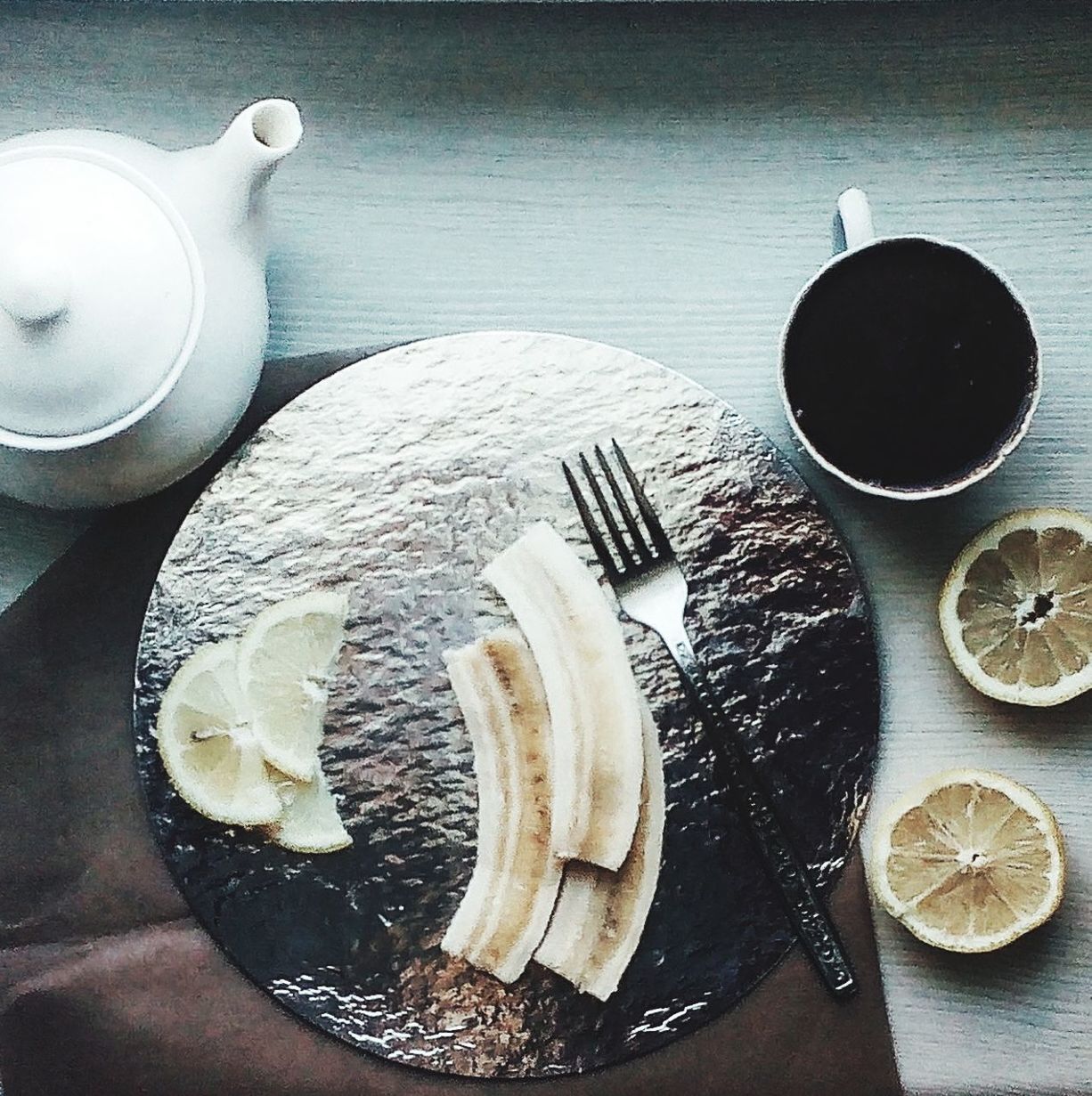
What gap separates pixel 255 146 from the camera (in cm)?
68

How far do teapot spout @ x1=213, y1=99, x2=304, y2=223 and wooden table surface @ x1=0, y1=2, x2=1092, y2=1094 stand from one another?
14cm

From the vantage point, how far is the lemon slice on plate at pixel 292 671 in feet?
2.56

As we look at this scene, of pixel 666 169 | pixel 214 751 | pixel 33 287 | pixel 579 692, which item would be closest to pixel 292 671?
pixel 214 751

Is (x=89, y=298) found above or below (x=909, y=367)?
above

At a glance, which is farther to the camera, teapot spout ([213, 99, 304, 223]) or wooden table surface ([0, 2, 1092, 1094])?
wooden table surface ([0, 2, 1092, 1094])

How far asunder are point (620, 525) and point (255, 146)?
0.31 metres

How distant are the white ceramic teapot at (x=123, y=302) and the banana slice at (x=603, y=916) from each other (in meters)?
0.35

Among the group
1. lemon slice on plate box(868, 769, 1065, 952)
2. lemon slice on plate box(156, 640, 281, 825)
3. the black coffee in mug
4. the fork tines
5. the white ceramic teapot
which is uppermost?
the white ceramic teapot

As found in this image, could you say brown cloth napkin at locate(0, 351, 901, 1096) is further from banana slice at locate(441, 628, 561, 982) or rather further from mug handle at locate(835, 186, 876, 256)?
mug handle at locate(835, 186, 876, 256)

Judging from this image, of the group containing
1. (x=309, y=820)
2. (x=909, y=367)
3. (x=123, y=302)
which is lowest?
(x=309, y=820)

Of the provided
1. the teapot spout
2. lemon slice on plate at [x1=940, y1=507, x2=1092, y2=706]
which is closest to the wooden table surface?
lemon slice on plate at [x1=940, y1=507, x2=1092, y2=706]

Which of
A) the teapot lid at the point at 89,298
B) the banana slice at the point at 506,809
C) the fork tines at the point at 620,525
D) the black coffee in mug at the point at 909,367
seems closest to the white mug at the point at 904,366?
the black coffee in mug at the point at 909,367

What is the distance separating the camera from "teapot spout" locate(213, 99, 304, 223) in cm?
68

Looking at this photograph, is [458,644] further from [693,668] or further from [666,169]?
[666,169]
